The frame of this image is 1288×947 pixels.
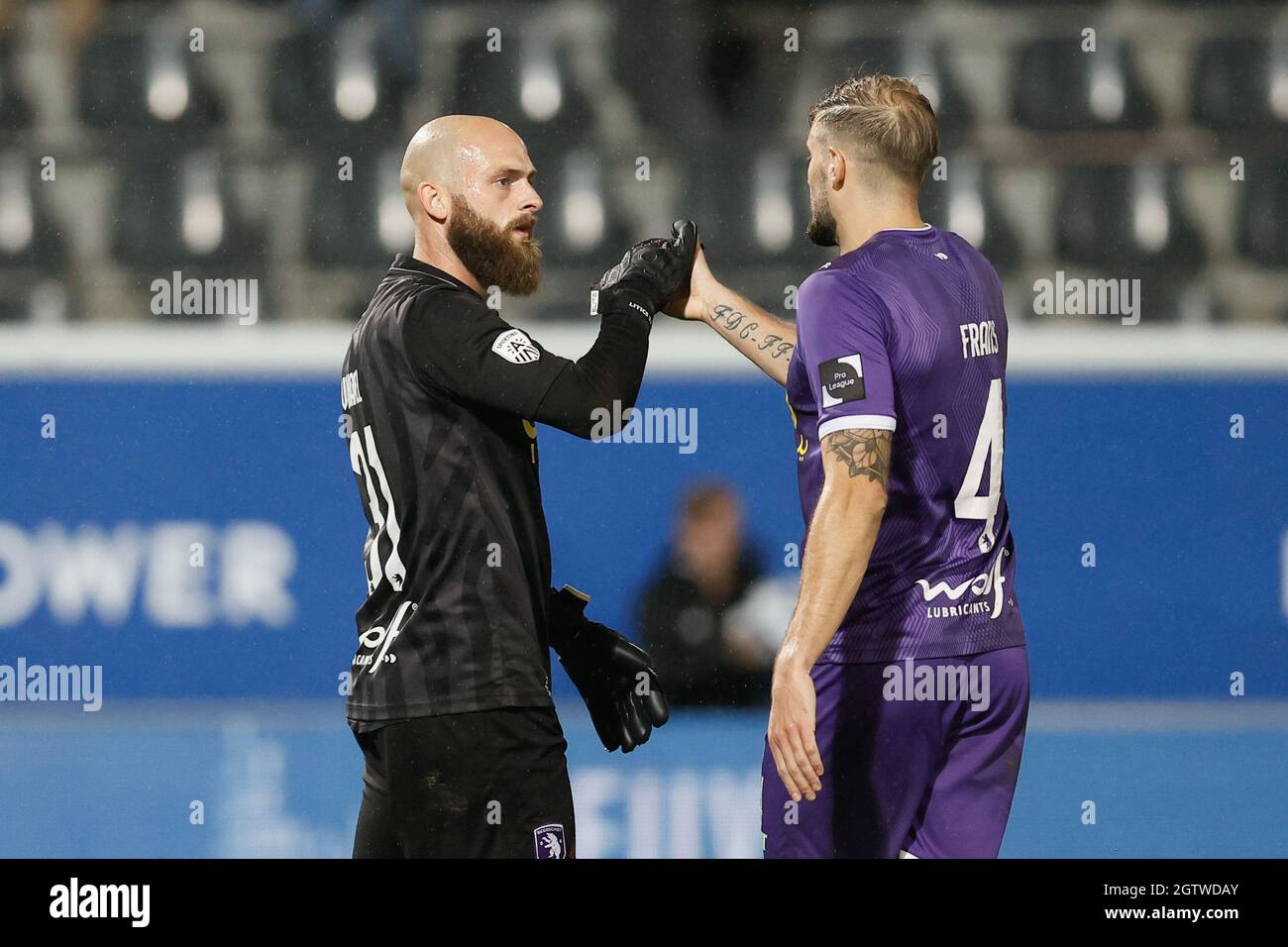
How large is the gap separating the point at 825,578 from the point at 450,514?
845 mm

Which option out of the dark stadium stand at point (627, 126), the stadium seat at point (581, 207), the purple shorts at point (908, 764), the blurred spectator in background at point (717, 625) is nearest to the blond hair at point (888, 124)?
the purple shorts at point (908, 764)

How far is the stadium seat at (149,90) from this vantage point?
10.6 meters

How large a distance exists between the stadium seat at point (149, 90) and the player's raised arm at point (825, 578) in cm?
862

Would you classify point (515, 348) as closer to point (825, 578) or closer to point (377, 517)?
point (377, 517)

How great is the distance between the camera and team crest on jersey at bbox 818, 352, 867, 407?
3.06 metres

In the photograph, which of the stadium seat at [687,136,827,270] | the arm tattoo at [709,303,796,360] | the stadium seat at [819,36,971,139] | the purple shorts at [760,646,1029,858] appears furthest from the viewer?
the stadium seat at [819,36,971,139]

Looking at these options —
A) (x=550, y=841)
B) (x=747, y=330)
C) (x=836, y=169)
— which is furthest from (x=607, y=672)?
(x=836, y=169)

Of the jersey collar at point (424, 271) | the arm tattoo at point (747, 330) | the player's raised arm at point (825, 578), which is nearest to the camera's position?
the player's raised arm at point (825, 578)

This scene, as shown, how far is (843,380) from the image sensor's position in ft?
10.1

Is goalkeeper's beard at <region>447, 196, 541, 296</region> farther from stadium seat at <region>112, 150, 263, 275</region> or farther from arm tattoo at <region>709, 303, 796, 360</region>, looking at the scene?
stadium seat at <region>112, 150, 263, 275</region>

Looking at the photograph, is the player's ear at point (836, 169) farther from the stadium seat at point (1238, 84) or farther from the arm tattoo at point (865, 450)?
the stadium seat at point (1238, 84)

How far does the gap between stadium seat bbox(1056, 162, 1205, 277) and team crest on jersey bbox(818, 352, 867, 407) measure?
25.9ft

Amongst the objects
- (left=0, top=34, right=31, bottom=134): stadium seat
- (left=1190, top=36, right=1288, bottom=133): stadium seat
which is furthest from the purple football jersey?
(left=0, top=34, right=31, bottom=134): stadium seat

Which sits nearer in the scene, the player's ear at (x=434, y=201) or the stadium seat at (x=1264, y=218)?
the player's ear at (x=434, y=201)
